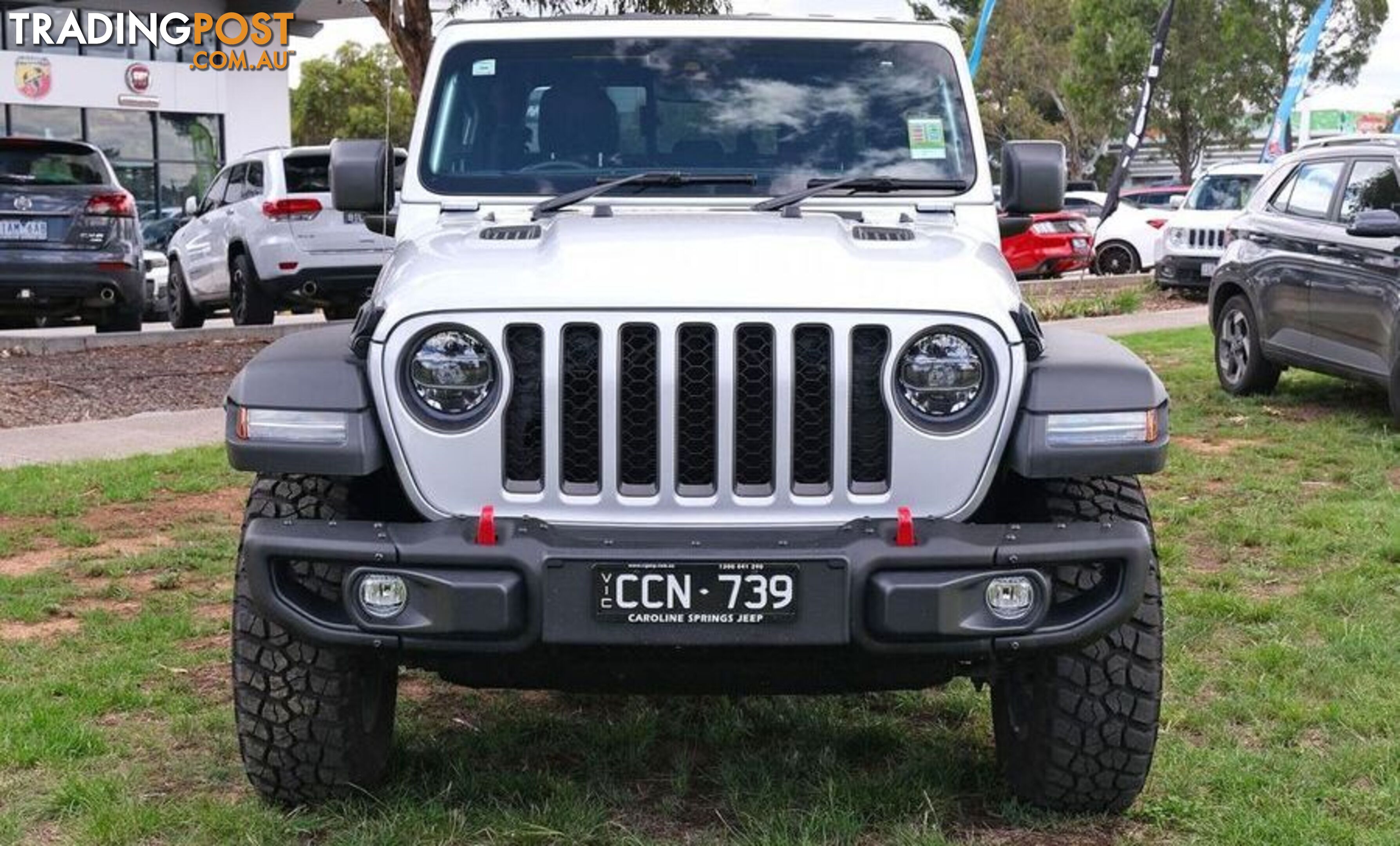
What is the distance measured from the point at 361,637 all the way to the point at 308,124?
60.3 m

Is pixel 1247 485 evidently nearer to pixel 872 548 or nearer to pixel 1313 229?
pixel 1313 229

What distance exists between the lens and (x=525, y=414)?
3.50 metres

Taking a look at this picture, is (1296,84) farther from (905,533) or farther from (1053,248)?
(905,533)

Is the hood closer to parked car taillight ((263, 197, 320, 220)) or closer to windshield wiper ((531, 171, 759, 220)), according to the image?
windshield wiper ((531, 171, 759, 220))

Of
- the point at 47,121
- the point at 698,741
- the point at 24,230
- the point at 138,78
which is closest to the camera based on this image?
the point at 698,741

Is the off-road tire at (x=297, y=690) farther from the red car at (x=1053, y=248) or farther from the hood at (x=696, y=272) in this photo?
the red car at (x=1053, y=248)

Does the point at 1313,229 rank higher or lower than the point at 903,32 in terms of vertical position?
lower

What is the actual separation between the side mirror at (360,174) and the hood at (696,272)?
96 centimetres

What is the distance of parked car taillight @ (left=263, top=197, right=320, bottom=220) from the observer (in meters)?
13.9

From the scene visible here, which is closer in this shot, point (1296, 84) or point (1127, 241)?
point (1127, 241)

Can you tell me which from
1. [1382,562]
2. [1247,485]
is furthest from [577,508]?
[1247,485]

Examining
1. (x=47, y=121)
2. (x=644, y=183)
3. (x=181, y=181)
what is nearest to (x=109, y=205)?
(x=644, y=183)

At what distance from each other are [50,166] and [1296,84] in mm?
19618

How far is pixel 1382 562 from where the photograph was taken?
641 centimetres
